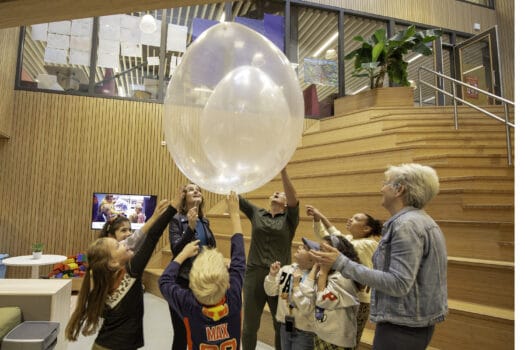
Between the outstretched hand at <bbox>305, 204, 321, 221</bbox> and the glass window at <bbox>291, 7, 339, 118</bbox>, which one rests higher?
the glass window at <bbox>291, 7, 339, 118</bbox>

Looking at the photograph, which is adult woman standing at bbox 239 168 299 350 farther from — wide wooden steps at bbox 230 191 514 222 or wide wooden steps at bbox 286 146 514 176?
wide wooden steps at bbox 286 146 514 176

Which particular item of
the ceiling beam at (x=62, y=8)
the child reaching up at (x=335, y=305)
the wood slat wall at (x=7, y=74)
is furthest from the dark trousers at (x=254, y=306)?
the wood slat wall at (x=7, y=74)

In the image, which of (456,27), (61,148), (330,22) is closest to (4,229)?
(61,148)

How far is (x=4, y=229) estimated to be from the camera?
4.77 meters

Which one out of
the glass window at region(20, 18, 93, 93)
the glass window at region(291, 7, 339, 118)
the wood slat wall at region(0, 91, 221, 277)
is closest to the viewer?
the wood slat wall at region(0, 91, 221, 277)

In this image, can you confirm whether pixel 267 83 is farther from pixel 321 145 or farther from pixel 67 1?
pixel 321 145

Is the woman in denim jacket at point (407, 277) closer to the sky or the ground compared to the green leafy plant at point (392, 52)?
closer to the ground

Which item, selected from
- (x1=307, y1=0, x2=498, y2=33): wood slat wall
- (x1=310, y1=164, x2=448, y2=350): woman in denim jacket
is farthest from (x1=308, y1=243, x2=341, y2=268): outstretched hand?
(x1=307, y1=0, x2=498, y2=33): wood slat wall

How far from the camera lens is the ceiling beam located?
1.36 m

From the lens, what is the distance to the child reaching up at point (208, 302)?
127 cm

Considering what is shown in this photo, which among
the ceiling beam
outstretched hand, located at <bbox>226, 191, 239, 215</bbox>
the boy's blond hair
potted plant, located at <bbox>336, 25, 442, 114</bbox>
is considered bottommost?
the boy's blond hair

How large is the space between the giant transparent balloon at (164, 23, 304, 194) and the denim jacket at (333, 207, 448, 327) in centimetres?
51

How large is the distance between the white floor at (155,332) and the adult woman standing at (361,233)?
1.13 metres

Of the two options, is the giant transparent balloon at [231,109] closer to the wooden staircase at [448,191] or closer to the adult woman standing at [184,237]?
the adult woman standing at [184,237]
